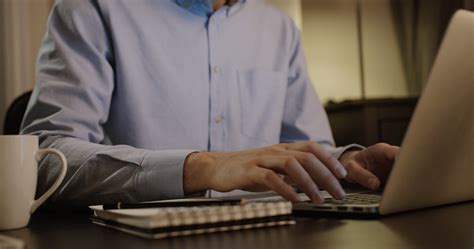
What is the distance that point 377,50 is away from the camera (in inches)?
99.5

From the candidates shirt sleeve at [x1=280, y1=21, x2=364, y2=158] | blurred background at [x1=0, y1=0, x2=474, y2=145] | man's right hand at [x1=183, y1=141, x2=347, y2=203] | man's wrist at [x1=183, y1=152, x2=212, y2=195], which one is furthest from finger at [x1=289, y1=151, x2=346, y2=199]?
blurred background at [x1=0, y1=0, x2=474, y2=145]

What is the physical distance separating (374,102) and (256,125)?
3.19 feet

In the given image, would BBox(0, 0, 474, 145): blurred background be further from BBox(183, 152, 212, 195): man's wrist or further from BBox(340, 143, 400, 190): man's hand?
BBox(183, 152, 212, 195): man's wrist

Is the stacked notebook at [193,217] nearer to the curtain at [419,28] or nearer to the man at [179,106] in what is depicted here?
the man at [179,106]

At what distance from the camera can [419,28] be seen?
243 centimetres

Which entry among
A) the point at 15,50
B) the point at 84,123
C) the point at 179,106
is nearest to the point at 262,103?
the point at 179,106

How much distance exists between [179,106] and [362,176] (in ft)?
1.71

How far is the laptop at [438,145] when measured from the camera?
548 millimetres

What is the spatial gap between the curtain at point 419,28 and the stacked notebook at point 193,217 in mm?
1896

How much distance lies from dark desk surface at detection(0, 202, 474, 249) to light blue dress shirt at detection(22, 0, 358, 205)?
211mm

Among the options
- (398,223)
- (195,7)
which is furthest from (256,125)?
(398,223)

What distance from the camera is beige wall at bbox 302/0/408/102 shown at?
2.51 m

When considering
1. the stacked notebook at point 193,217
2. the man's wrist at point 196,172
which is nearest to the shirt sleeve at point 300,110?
the man's wrist at point 196,172

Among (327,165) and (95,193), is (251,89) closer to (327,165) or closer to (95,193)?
(95,193)
